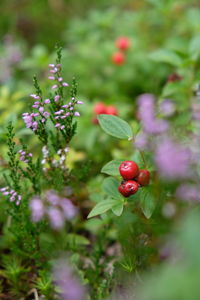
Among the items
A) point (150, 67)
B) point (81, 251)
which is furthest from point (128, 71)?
point (81, 251)

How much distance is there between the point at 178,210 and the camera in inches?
56.3

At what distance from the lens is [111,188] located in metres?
1.69

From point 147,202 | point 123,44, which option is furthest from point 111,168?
point 123,44

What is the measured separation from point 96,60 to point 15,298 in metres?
2.56

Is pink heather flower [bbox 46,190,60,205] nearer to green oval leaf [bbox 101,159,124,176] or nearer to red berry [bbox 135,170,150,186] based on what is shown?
green oval leaf [bbox 101,159,124,176]

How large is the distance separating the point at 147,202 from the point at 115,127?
38 centimetres

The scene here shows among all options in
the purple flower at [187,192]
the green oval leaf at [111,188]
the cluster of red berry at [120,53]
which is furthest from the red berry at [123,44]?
the purple flower at [187,192]

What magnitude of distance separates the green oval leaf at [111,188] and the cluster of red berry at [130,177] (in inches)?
3.6

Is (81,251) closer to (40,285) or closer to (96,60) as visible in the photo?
(40,285)

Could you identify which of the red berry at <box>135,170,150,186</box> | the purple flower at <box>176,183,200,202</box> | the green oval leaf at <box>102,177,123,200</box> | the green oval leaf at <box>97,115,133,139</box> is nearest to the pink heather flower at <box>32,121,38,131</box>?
the green oval leaf at <box>97,115,133,139</box>

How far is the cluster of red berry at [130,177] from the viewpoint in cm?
151

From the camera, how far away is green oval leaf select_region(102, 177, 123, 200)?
1646 mm

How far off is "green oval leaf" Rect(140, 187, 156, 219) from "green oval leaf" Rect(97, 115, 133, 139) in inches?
10.6

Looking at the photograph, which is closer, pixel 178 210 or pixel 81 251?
pixel 178 210
